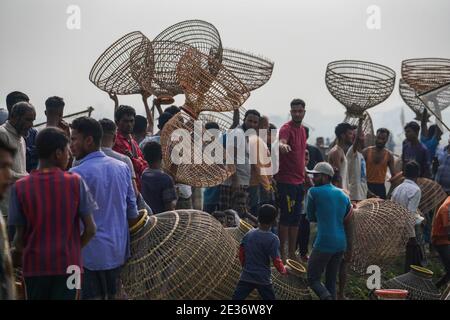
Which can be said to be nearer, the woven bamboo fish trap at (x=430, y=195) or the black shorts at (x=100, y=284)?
the black shorts at (x=100, y=284)

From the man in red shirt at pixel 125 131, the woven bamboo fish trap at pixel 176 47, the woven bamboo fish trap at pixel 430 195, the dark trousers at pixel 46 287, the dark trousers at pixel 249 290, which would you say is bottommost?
the dark trousers at pixel 249 290

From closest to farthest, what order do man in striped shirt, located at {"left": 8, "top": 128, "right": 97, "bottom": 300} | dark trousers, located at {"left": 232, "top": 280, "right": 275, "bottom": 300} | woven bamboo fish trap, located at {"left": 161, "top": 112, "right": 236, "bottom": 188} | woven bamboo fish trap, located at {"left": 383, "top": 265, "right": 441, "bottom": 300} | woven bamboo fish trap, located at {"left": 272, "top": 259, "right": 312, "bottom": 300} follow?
1. man in striped shirt, located at {"left": 8, "top": 128, "right": 97, "bottom": 300}
2. dark trousers, located at {"left": 232, "top": 280, "right": 275, "bottom": 300}
3. woven bamboo fish trap, located at {"left": 272, "top": 259, "right": 312, "bottom": 300}
4. woven bamboo fish trap, located at {"left": 161, "top": 112, "right": 236, "bottom": 188}
5. woven bamboo fish trap, located at {"left": 383, "top": 265, "right": 441, "bottom": 300}

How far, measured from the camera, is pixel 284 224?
34.8 ft

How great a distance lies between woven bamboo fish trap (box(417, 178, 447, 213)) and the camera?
41.3 feet

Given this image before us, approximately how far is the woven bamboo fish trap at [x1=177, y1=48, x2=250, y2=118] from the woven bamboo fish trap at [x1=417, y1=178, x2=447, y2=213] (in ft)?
14.6

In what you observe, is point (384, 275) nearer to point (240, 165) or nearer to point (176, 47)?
point (240, 165)

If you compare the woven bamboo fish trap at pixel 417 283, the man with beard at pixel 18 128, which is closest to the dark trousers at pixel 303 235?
the woven bamboo fish trap at pixel 417 283

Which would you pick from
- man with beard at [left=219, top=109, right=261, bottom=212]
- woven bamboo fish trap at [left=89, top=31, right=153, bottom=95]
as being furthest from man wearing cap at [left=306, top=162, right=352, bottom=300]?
woven bamboo fish trap at [left=89, top=31, right=153, bottom=95]

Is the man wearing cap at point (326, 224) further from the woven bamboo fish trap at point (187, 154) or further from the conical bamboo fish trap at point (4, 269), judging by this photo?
the conical bamboo fish trap at point (4, 269)

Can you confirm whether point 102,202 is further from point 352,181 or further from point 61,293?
point 352,181

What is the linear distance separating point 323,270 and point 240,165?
2183 mm

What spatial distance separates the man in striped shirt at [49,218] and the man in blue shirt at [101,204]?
0.55m

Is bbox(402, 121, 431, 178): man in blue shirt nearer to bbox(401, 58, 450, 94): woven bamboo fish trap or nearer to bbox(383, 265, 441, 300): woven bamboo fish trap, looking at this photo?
bbox(401, 58, 450, 94): woven bamboo fish trap

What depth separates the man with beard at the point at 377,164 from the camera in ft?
41.7
